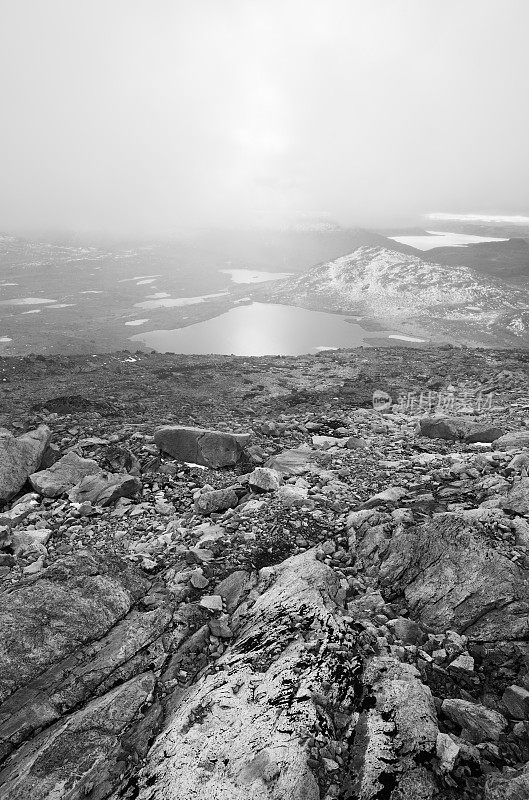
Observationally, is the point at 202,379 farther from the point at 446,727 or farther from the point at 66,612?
the point at 446,727

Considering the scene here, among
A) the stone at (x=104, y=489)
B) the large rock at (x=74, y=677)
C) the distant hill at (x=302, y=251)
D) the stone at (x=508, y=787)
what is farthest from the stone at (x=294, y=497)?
the distant hill at (x=302, y=251)

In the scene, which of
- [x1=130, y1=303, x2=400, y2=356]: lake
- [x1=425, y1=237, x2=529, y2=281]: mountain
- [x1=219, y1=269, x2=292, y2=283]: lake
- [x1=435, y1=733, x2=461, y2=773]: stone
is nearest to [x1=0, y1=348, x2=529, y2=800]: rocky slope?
[x1=435, y1=733, x2=461, y2=773]: stone

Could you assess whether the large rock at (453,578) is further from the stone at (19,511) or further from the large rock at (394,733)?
the stone at (19,511)

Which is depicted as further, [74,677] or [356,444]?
[356,444]

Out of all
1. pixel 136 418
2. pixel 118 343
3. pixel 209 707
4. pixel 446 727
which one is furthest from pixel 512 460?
pixel 118 343

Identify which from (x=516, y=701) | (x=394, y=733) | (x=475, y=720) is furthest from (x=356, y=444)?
(x=394, y=733)

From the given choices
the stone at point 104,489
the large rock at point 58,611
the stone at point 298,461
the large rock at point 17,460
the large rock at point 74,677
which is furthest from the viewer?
the stone at point 298,461

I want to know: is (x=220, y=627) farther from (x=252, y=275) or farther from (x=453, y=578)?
(x=252, y=275)
